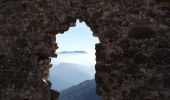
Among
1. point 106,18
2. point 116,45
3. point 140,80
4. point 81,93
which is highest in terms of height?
point 106,18

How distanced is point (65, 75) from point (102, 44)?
54.5 ft

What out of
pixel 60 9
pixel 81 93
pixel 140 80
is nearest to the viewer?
pixel 140 80

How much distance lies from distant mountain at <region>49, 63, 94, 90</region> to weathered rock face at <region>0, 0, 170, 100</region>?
557 inches

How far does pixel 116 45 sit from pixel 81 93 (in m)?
8.86

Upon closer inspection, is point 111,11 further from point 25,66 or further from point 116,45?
point 25,66

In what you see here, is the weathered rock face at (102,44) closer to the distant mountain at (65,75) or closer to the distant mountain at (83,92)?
the distant mountain at (83,92)

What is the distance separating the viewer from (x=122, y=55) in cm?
527

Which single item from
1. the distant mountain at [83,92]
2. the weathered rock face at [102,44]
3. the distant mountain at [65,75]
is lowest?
the distant mountain at [65,75]

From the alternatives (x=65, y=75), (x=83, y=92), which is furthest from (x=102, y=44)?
(x=65, y=75)

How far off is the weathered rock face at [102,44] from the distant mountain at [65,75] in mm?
14139

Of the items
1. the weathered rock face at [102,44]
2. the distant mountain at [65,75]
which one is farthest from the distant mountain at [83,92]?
the weathered rock face at [102,44]

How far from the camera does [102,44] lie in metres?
5.37

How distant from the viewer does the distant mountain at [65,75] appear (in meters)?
20.3

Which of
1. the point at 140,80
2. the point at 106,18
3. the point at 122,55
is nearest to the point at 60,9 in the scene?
the point at 106,18
